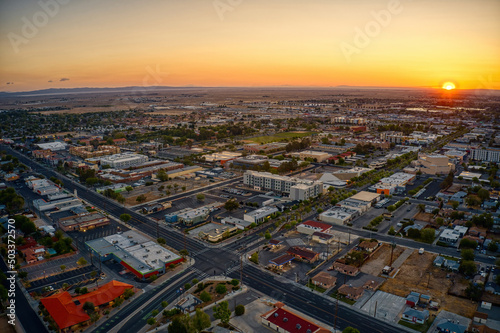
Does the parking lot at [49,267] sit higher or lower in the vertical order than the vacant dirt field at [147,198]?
lower

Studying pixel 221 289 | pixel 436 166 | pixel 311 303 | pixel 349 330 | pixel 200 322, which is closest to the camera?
pixel 349 330

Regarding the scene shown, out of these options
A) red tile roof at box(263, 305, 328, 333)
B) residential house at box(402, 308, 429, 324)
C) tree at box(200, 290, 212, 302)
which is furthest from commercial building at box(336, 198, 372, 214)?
tree at box(200, 290, 212, 302)

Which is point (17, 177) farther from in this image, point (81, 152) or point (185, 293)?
point (185, 293)

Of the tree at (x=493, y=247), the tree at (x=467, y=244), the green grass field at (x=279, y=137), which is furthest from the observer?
the green grass field at (x=279, y=137)

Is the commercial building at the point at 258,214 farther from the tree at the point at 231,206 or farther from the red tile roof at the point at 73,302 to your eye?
the red tile roof at the point at 73,302

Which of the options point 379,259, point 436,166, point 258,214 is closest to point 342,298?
point 379,259

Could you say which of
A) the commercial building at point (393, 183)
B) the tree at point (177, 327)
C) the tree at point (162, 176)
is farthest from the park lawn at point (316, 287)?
the tree at point (162, 176)

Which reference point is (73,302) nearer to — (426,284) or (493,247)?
(426,284)
